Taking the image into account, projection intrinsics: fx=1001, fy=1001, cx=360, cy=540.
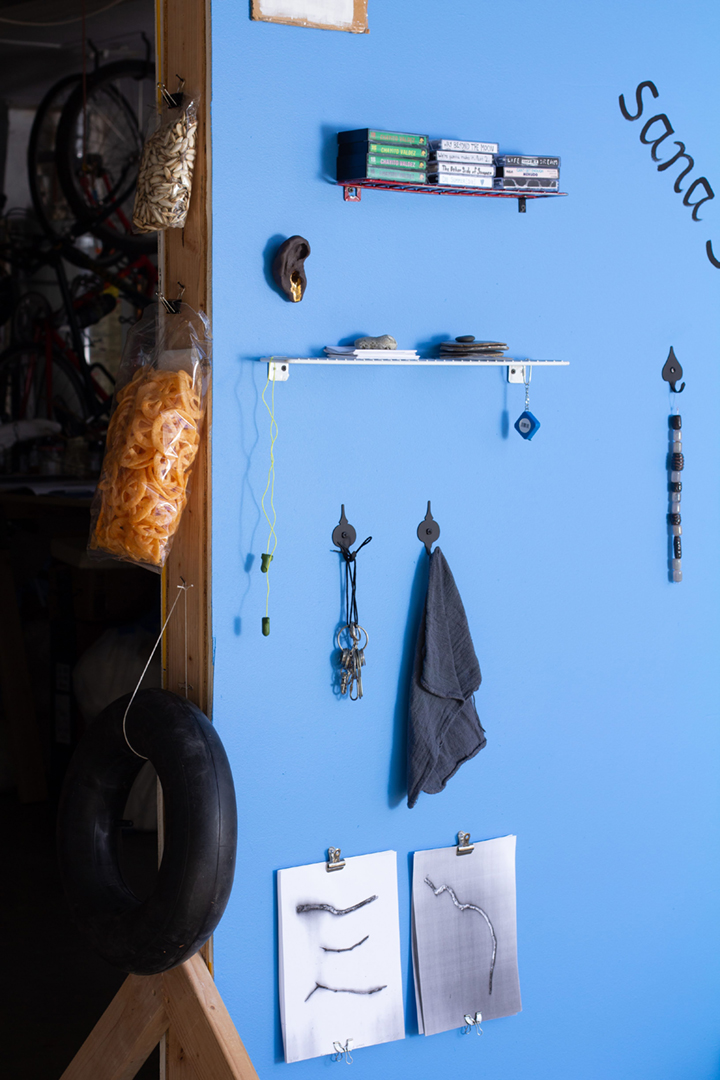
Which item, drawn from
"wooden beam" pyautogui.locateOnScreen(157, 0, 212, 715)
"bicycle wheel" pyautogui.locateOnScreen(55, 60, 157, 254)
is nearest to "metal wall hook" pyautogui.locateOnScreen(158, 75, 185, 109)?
Answer: "wooden beam" pyautogui.locateOnScreen(157, 0, 212, 715)

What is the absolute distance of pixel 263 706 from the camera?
2039mm

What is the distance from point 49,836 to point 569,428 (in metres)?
2.76

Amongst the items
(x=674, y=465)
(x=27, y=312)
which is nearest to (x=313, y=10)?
(x=674, y=465)

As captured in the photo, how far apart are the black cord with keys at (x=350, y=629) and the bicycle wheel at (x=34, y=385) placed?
4848 millimetres

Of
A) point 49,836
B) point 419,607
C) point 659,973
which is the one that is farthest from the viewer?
point 49,836

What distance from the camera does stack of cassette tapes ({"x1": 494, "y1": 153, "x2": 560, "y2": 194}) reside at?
6.75 ft

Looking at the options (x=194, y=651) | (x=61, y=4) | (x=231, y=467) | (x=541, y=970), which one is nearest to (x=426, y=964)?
(x=541, y=970)

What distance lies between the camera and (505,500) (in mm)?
2260

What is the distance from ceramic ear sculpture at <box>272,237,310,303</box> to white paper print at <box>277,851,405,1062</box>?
118 centimetres

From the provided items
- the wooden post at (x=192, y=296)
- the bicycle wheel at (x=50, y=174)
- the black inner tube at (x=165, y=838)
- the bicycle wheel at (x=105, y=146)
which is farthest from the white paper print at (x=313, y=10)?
the bicycle wheel at (x=50, y=174)

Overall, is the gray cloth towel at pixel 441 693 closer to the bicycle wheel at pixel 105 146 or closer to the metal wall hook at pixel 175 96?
the metal wall hook at pixel 175 96

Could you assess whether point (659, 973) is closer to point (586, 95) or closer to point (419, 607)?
point (419, 607)

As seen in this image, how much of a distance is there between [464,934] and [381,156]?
1.67 meters

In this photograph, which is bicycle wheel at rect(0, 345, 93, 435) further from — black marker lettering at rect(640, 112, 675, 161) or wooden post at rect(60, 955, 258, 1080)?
wooden post at rect(60, 955, 258, 1080)
